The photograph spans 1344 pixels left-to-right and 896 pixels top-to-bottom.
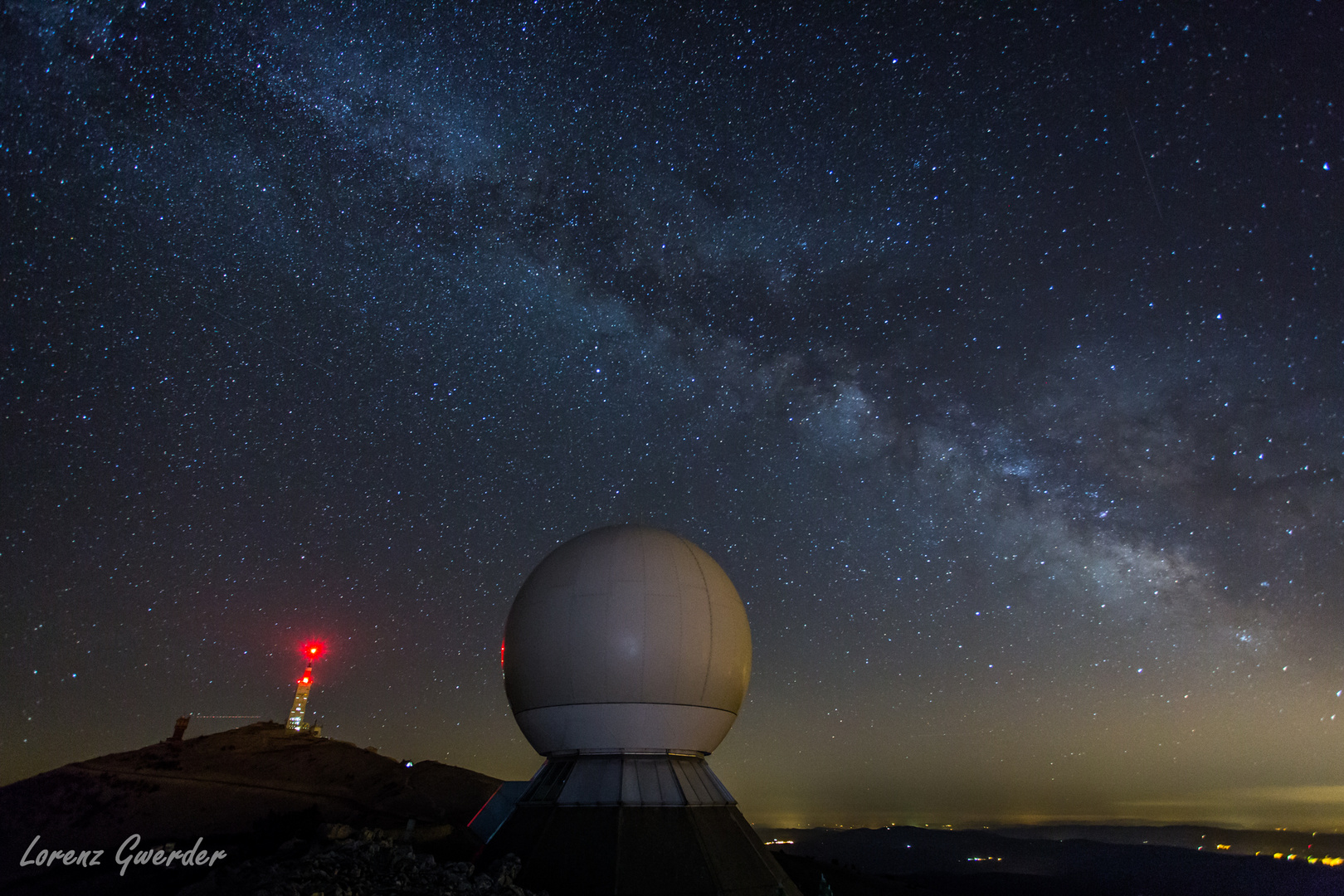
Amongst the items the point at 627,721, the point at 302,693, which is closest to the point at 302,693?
the point at 302,693

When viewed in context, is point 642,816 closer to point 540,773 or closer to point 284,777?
point 540,773

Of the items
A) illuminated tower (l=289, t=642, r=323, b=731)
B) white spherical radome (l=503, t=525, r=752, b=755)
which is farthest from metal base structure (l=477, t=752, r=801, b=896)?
illuminated tower (l=289, t=642, r=323, b=731)

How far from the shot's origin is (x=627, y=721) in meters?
12.8

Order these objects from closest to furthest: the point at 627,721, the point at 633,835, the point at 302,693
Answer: the point at 633,835
the point at 627,721
the point at 302,693

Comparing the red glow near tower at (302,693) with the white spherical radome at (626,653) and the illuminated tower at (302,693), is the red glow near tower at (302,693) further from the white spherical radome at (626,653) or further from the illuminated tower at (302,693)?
the white spherical radome at (626,653)

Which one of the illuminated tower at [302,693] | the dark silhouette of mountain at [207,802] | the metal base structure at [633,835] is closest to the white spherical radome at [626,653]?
the metal base structure at [633,835]

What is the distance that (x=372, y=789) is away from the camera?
29.1m

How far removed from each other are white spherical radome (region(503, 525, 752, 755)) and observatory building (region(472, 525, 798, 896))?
0.03m

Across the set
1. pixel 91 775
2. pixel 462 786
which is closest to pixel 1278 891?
pixel 462 786

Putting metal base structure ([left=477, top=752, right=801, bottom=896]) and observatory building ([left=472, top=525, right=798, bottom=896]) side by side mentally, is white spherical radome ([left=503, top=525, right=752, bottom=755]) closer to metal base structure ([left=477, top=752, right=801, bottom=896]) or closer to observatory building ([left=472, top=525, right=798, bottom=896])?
observatory building ([left=472, top=525, right=798, bottom=896])

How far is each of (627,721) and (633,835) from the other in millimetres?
1975

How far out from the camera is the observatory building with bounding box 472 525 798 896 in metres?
11.4

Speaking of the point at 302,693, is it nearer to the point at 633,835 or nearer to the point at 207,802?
the point at 207,802

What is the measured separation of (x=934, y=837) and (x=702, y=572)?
147086mm
